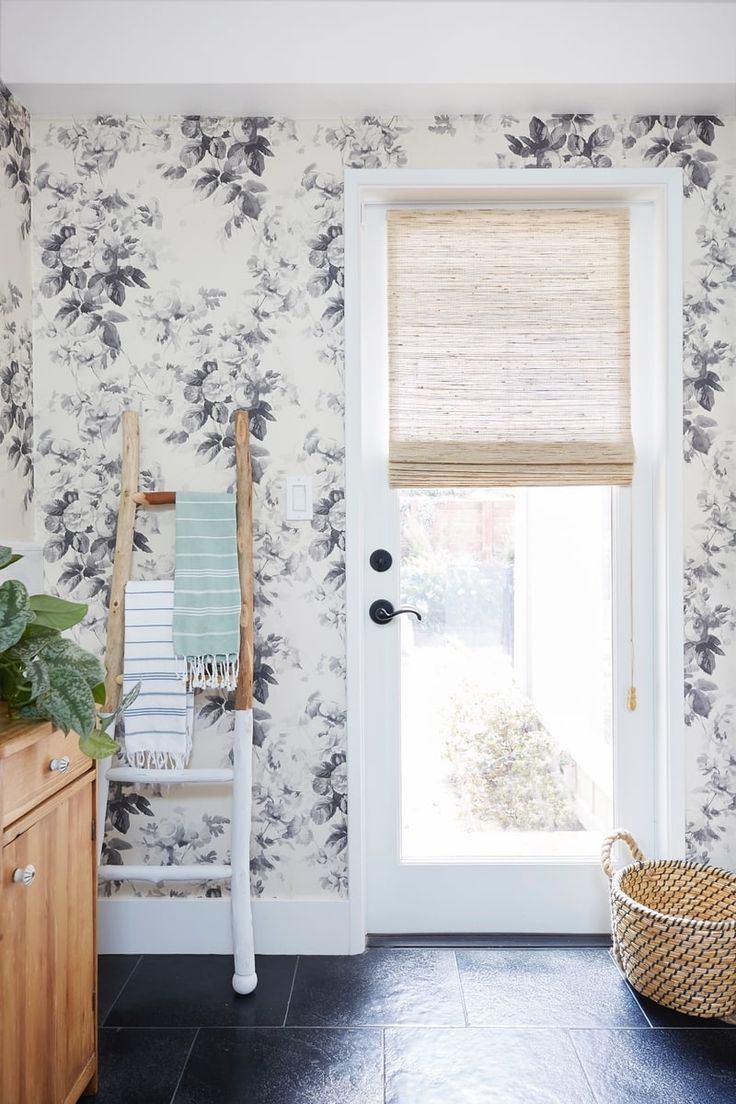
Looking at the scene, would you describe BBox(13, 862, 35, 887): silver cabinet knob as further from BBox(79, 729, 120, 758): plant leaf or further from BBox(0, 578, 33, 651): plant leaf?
BBox(0, 578, 33, 651): plant leaf

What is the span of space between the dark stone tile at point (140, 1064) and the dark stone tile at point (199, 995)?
1.7 inches

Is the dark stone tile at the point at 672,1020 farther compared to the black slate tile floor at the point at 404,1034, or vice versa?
the dark stone tile at the point at 672,1020

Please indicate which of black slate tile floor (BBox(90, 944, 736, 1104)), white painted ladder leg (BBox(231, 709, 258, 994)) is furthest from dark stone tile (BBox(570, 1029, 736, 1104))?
white painted ladder leg (BBox(231, 709, 258, 994))

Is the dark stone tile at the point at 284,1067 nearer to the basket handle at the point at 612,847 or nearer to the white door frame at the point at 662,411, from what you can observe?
the white door frame at the point at 662,411

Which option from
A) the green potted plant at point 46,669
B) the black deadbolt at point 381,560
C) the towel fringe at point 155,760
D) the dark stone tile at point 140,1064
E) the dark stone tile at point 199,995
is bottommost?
the dark stone tile at point 140,1064

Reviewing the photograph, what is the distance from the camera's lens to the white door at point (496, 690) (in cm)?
223

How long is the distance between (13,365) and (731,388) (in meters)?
1.97

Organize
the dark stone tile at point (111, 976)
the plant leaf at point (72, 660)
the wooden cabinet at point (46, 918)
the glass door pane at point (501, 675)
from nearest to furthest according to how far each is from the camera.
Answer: the wooden cabinet at point (46, 918), the plant leaf at point (72, 660), the dark stone tile at point (111, 976), the glass door pane at point (501, 675)

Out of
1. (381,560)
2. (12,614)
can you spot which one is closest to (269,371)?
(381,560)

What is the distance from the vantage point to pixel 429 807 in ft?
7.46

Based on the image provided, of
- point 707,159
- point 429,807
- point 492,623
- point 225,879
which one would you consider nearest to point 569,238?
point 707,159

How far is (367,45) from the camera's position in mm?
2010

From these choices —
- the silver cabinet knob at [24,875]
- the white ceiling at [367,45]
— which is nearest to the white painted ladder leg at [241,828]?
the silver cabinet knob at [24,875]

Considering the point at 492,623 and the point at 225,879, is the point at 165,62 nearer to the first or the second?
the point at 492,623
